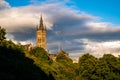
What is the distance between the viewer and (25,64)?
6712 centimetres

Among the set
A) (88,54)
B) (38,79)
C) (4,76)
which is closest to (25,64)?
(38,79)

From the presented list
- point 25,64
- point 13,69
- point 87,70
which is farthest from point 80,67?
point 13,69

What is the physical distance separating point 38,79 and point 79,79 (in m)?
42.4

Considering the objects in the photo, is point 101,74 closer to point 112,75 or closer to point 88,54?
point 112,75

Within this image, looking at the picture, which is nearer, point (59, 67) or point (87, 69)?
point (59, 67)

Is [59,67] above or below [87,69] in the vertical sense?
above

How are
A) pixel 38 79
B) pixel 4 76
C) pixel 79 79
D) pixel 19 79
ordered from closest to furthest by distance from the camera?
pixel 4 76
pixel 19 79
pixel 38 79
pixel 79 79

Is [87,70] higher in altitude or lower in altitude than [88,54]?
lower

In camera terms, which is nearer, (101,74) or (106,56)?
(101,74)

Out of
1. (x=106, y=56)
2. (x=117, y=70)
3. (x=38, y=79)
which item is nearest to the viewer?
(x=38, y=79)

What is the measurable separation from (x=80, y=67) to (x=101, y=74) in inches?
394

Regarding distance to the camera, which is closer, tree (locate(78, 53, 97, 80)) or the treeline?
the treeline

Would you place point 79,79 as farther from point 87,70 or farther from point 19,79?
point 19,79

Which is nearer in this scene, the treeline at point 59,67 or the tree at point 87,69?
the treeline at point 59,67
